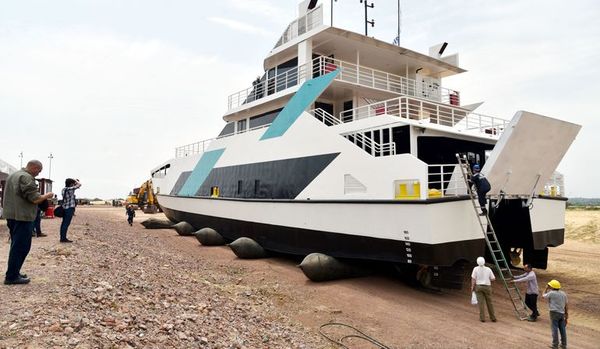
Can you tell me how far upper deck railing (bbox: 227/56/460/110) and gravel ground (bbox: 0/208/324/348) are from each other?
6.59 metres

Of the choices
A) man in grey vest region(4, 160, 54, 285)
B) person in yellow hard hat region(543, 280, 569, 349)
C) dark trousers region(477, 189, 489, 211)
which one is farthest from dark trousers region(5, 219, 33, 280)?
dark trousers region(477, 189, 489, 211)

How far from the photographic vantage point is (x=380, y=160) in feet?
25.8

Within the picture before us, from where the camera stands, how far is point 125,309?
4.33 meters

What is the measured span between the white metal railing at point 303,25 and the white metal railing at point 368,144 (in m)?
4.18

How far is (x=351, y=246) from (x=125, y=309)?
16.8 ft

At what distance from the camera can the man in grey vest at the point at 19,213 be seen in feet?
14.7

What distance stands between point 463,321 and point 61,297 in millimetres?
5976

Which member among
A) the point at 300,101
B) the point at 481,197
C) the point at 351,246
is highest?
the point at 300,101

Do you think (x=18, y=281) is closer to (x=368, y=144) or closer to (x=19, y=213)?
(x=19, y=213)

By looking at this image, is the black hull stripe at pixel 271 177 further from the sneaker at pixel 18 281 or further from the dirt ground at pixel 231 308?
the sneaker at pixel 18 281

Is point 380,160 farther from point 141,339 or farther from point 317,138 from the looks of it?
point 141,339

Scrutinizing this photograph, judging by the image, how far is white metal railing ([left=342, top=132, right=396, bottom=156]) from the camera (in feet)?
27.3

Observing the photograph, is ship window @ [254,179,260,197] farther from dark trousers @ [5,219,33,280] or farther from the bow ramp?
dark trousers @ [5,219,33,280]

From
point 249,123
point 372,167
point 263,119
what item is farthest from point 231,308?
point 249,123
